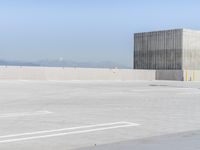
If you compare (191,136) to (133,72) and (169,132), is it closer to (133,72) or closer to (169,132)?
(169,132)

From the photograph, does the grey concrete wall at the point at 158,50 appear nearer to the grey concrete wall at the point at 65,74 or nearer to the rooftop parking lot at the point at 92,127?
the grey concrete wall at the point at 65,74

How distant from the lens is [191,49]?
68.1m

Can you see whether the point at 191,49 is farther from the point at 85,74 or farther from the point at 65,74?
the point at 65,74

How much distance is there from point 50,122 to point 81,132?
187 centimetres

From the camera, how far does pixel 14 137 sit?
903 cm

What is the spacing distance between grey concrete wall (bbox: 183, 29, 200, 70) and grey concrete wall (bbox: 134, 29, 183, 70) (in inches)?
32.5

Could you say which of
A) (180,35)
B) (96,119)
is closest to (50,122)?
(96,119)

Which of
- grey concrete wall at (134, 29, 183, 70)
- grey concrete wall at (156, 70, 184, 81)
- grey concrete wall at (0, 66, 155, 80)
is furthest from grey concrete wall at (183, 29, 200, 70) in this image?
grey concrete wall at (0, 66, 155, 80)

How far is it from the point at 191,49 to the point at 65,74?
28.6 m

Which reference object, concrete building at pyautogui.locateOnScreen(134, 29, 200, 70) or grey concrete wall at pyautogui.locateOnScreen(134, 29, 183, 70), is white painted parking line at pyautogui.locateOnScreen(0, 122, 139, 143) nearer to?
concrete building at pyautogui.locateOnScreen(134, 29, 200, 70)

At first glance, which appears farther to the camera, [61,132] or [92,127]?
[92,127]

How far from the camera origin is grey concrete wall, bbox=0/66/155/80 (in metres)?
42.6

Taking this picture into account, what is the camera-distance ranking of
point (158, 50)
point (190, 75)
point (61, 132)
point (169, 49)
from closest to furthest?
point (61, 132) → point (190, 75) → point (169, 49) → point (158, 50)

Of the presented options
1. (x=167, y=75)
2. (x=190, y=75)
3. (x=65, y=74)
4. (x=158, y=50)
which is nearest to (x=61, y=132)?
(x=65, y=74)
